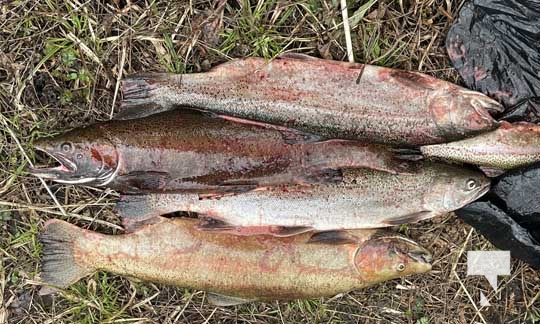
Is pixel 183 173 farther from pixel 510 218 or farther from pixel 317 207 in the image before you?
pixel 510 218

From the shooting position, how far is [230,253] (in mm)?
3736

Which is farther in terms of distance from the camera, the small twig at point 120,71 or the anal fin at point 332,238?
the small twig at point 120,71

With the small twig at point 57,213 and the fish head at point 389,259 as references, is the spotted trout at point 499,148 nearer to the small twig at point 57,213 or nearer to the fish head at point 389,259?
the fish head at point 389,259

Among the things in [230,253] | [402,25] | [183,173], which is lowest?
[230,253]

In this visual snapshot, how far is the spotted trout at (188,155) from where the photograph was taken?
3436mm

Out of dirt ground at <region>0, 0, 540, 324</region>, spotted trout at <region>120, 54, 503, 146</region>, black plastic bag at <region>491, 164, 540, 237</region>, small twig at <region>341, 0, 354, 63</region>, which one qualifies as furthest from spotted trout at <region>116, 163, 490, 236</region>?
small twig at <region>341, 0, 354, 63</region>

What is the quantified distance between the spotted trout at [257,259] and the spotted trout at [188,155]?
15.8 inches

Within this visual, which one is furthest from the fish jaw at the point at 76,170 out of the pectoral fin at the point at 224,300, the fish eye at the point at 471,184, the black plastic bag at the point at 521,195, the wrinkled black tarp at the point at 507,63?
the black plastic bag at the point at 521,195

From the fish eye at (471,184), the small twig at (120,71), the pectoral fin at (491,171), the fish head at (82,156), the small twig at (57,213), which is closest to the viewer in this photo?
the fish head at (82,156)

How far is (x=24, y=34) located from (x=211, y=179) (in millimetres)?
1537

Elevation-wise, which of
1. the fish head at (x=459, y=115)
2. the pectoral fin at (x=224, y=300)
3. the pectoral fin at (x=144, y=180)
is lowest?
the pectoral fin at (x=224, y=300)

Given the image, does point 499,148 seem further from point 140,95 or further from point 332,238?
point 140,95

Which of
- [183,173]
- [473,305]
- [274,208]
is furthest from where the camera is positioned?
[473,305]

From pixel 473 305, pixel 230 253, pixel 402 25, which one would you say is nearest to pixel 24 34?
pixel 230 253
